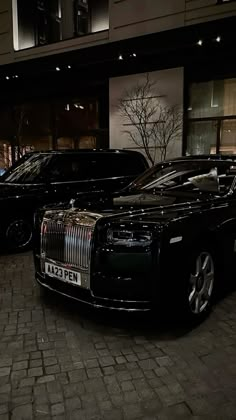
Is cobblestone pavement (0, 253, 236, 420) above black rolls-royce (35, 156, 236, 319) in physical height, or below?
below

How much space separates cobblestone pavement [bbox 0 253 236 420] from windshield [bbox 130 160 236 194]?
144 cm

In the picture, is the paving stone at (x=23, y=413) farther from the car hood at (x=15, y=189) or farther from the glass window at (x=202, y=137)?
the glass window at (x=202, y=137)

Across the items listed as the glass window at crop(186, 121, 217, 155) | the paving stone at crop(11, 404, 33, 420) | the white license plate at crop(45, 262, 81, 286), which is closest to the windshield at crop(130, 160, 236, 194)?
the white license plate at crop(45, 262, 81, 286)

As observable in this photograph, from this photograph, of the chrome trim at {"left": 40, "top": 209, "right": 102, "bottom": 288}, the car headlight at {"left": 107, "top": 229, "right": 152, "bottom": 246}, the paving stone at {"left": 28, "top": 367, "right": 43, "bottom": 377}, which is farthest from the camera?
the chrome trim at {"left": 40, "top": 209, "right": 102, "bottom": 288}

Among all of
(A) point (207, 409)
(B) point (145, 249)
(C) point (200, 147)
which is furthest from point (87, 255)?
(C) point (200, 147)

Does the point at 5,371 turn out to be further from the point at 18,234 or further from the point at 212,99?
the point at 212,99

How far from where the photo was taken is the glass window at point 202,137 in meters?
10.6

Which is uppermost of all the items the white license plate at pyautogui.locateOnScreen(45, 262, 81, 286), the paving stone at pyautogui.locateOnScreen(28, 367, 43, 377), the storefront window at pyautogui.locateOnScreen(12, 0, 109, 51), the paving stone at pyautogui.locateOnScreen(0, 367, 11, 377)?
the storefront window at pyautogui.locateOnScreen(12, 0, 109, 51)

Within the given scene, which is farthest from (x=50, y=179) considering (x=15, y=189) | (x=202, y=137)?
(x=202, y=137)

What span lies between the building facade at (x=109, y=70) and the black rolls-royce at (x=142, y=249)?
6750mm

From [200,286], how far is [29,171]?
4.24 metres

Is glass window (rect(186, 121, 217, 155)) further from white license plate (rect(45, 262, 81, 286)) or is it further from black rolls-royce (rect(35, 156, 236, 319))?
white license plate (rect(45, 262, 81, 286))

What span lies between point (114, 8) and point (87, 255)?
11225mm

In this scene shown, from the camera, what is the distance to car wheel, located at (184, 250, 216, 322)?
3301mm
